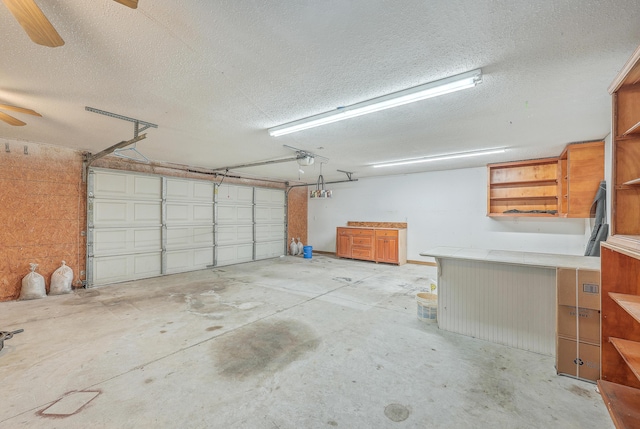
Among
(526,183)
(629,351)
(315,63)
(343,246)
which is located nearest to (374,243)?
(343,246)

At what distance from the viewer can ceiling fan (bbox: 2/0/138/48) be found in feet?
3.68

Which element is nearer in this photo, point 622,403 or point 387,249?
point 622,403

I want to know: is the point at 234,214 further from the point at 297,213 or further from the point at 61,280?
the point at 61,280

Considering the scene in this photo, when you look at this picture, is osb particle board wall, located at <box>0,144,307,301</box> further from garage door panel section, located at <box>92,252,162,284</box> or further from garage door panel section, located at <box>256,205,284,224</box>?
garage door panel section, located at <box>256,205,284,224</box>

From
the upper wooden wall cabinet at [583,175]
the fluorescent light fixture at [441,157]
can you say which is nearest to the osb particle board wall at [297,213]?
the fluorescent light fixture at [441,157]

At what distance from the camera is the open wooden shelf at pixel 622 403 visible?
54.9 inches

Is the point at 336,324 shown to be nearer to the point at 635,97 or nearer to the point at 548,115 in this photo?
the point at 635,97

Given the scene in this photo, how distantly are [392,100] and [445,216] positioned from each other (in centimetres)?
517

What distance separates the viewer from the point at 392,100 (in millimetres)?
2525

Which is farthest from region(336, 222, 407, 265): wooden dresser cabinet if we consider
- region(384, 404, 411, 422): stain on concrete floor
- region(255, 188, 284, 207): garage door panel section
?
region(384, 404, 411, 422): stain on concrete floor

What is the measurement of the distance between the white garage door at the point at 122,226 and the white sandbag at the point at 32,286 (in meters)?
0.65

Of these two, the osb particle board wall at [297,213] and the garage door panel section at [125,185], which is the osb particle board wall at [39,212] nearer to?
the garage door panel section at [125,185]

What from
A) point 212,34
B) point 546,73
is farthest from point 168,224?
point 546,73

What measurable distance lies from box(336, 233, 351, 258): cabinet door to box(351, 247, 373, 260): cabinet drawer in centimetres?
17
